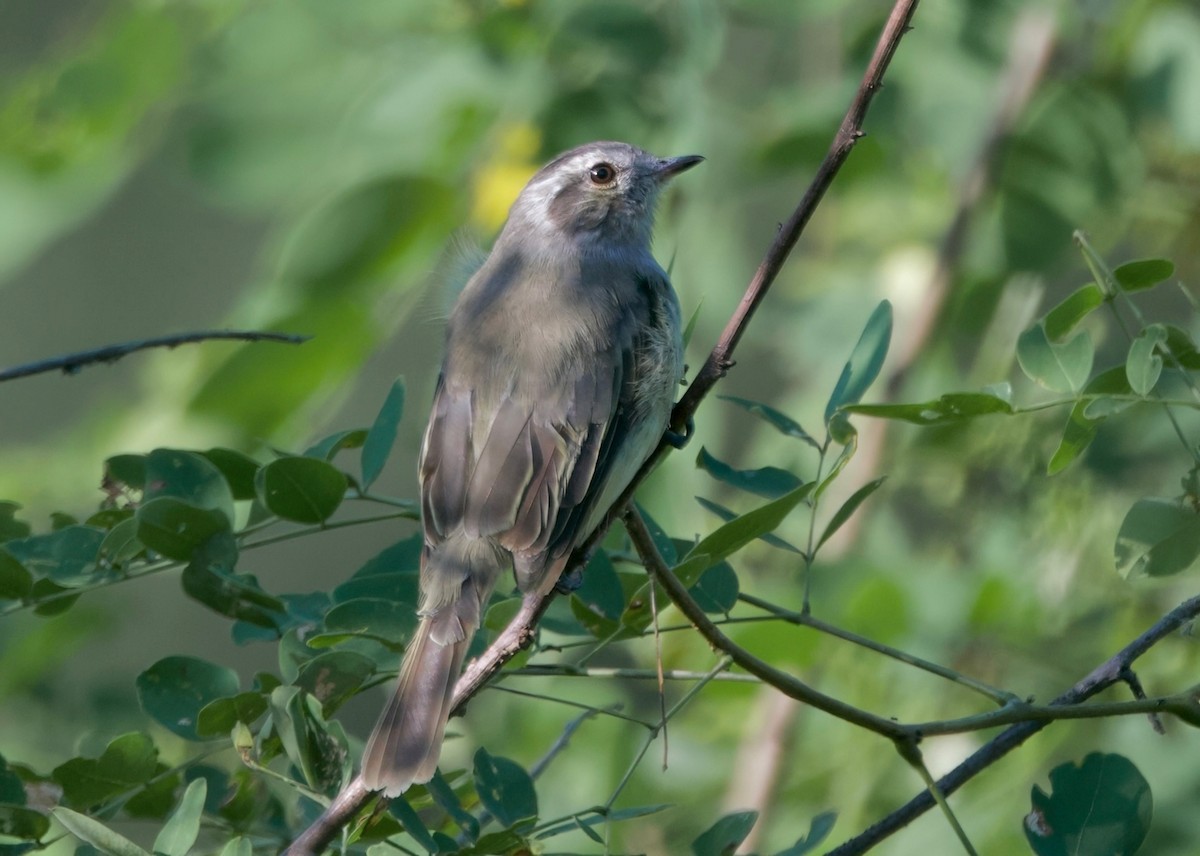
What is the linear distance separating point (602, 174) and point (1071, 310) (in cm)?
166

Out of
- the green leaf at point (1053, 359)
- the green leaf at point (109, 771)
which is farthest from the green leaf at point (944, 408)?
the green leaf at point (109, 771)

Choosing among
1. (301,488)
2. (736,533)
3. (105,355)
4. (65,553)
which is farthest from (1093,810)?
(105,355)

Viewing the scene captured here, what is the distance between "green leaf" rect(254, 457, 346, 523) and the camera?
2.07 metres

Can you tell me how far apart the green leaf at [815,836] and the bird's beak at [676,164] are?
1617 mm

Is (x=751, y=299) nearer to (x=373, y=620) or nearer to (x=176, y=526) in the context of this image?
(x=373, y=620)

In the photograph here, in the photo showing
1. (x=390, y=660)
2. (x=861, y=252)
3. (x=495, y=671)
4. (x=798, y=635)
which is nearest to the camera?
(x=495, y=671)

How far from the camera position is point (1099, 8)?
10.7ft

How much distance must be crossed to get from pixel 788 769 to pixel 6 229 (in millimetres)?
2034

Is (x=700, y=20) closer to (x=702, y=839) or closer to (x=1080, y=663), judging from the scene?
(x=1080, y=663)

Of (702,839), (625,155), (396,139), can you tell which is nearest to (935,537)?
(625,155)

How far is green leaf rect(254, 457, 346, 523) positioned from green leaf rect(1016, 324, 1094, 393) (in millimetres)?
990

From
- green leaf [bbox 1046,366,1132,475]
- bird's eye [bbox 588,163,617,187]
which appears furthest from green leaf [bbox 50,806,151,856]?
bird's eye [bbox 588,163,617,187]

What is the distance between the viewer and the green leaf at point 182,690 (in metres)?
2.00

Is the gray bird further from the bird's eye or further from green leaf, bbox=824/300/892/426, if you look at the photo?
green leaf, bbox=824/300/892/426
